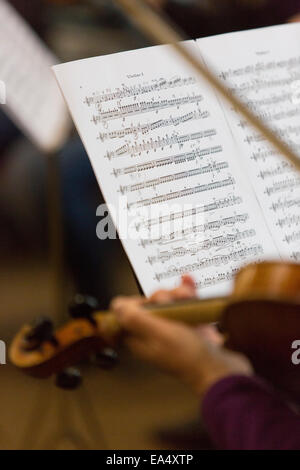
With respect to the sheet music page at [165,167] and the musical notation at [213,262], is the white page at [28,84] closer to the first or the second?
the sheet music page at [165,167]

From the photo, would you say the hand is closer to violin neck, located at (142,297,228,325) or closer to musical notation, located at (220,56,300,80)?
violin neck, located at (142,297,228,325)

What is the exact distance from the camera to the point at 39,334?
0.94 m

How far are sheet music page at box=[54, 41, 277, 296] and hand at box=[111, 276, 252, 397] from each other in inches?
3.8

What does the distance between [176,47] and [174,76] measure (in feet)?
0.37

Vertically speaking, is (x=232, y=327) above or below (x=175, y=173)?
below

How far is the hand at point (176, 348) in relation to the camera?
837 millimetres

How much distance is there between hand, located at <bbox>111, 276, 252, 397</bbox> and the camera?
837 mm

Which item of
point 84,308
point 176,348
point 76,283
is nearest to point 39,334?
point 84,308

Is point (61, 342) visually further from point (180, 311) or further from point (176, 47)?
point (176, 47)

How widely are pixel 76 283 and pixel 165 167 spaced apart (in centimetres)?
101

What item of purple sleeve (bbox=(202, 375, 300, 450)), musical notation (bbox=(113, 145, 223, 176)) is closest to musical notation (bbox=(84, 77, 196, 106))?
musical notation (bbox=(113, 145, 223, 176))

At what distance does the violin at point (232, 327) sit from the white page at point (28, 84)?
51 cm

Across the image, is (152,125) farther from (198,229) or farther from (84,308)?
(84,308)
